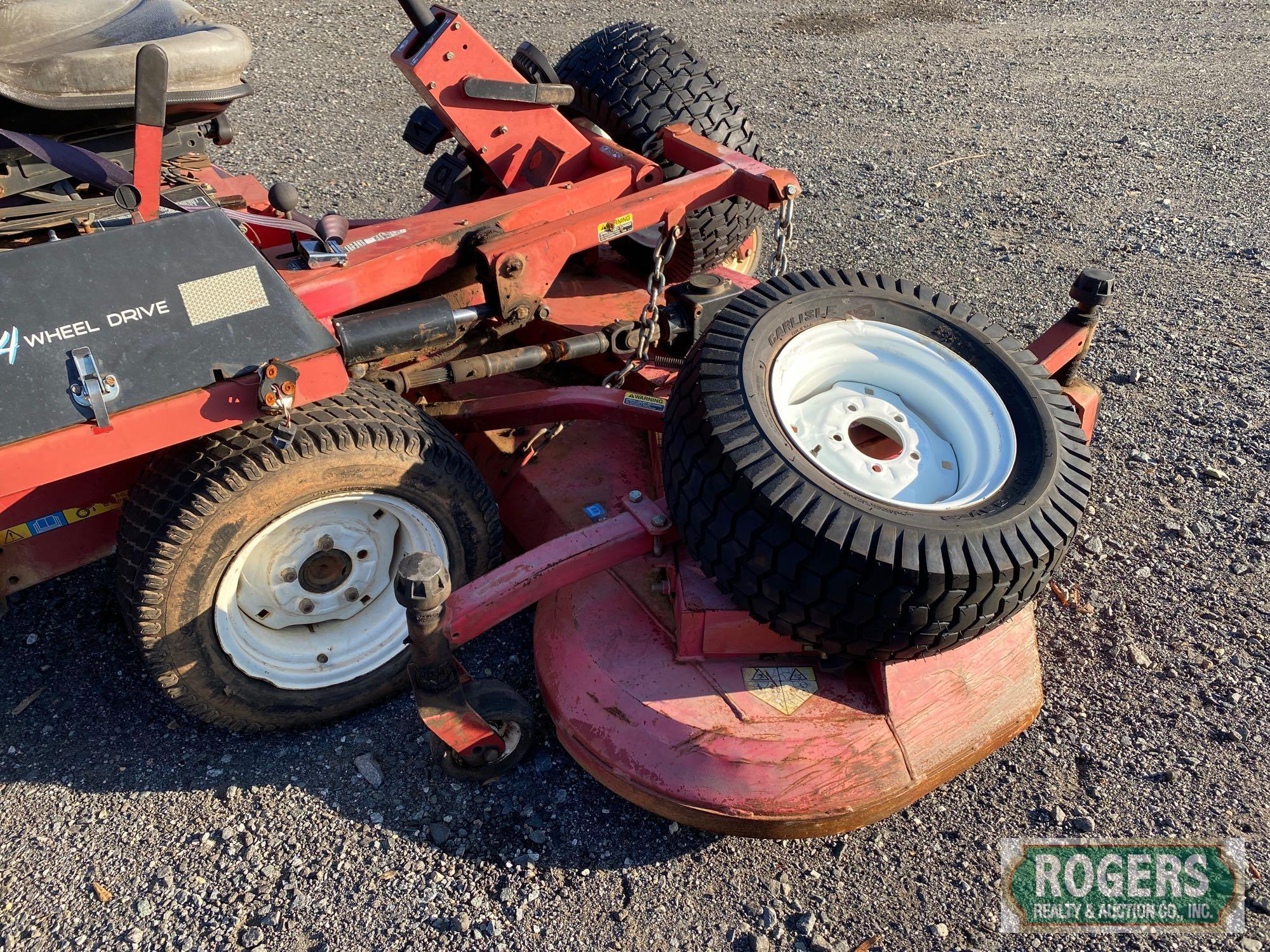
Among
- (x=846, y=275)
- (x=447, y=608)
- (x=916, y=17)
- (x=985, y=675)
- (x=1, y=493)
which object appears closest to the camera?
(x=1, y=493)

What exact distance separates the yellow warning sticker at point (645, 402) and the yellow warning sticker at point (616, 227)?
0.52 metres

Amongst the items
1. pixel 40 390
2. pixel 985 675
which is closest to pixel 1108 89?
pixel 985 675

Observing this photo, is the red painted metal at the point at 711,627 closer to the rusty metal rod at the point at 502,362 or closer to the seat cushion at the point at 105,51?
the rusty metal rod at the point at 502,362

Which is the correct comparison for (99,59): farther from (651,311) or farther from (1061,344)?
(1061,344)

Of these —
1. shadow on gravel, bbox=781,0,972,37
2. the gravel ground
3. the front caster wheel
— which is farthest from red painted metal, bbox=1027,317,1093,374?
shadow on gravel, bbox=781,0,972,37

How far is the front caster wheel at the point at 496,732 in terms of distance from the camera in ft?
8.87

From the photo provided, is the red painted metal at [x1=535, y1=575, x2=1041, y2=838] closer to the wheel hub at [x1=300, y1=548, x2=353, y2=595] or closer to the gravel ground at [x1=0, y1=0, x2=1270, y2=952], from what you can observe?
the gravel ground at [x1=0, y1=0, x2=1270, y2=952]

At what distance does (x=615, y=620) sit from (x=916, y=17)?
26.5 ft

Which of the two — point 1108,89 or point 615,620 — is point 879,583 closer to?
point 615,620


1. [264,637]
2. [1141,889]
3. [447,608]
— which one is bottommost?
[1141,889]

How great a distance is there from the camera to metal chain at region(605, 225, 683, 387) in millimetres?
3230

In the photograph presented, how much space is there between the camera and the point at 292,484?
2609 mm

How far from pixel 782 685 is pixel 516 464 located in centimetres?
122

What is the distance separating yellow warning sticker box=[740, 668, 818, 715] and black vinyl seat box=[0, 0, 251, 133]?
8.46 feet
